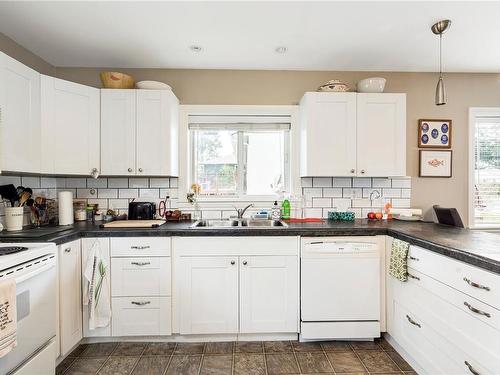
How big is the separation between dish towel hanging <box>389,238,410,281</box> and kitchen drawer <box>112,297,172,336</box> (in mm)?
1734

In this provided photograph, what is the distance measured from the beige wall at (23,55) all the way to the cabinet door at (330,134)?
252cm

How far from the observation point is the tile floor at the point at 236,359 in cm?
184

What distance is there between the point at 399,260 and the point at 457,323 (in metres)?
0.52

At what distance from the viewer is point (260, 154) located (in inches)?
113

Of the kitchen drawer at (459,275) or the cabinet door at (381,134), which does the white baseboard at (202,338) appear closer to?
the kitchen drawer at (459,275)

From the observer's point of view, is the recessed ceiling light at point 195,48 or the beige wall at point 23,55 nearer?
the beige wall at point 23,55

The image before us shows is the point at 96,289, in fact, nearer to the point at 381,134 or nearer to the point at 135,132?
the point at 135,132

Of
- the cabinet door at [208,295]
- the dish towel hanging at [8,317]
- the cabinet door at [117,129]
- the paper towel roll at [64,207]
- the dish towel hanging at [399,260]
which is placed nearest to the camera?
the dish towel hanging at [8,317]

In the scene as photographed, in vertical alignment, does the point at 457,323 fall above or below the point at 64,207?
below

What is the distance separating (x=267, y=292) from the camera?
2.11m

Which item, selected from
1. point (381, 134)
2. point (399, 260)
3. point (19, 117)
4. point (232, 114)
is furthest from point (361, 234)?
point (19, 117)

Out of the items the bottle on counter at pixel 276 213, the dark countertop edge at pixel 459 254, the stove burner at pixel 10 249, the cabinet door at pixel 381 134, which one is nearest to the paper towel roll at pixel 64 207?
A: the stove burner at pixel 10 249

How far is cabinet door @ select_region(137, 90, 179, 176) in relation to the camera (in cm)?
238

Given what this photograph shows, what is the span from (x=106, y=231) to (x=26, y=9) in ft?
5.40
